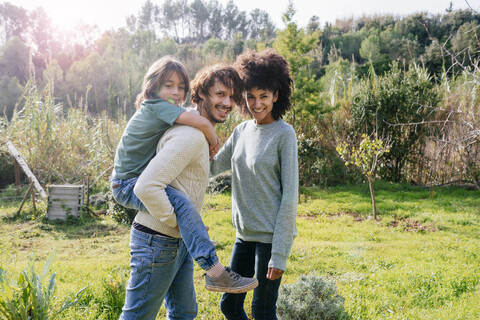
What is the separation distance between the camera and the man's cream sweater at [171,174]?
124 centimetres

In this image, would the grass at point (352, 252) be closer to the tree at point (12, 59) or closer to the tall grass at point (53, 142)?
the tall grass at point (53, 142)

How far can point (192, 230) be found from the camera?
130 centimetres

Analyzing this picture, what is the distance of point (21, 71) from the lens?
66.2 feet

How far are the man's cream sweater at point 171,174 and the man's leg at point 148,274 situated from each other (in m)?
0.05

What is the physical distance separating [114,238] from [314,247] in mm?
2686

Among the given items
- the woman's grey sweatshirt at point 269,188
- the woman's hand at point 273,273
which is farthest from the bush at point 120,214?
the woman's hand at point 273,273

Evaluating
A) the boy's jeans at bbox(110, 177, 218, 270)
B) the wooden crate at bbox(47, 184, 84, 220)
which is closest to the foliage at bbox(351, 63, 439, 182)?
the wooden crate at bbox(47, 184, 84, 220)

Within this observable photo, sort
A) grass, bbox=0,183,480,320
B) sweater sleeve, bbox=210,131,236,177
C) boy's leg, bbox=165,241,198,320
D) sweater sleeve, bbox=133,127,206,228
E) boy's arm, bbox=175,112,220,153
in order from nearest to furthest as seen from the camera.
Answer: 1. sweater sleeve, bbox=133,127,206,228
2. boy's arm, bbox=175,112,220,153
3. boy's leg, bbox=165,241,198,320
4. sweater sleeve, bbox=210,131,236,177
5. grass, bbox=0,183,480,320

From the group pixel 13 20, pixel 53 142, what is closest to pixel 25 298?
pixel 53 142

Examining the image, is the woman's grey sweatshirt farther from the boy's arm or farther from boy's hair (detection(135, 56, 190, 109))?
boy's hair (detection(135, 56, 190, 109))

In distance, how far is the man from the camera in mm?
1247

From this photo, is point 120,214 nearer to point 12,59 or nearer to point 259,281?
point 259,281

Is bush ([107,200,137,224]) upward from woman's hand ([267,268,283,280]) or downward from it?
downward

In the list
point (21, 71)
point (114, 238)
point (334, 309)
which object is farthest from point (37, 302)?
point (21, 71)
